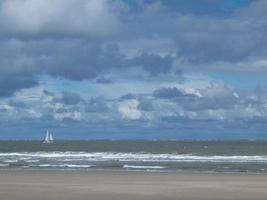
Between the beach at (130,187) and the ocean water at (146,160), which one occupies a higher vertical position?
the ocean water at (146,160)

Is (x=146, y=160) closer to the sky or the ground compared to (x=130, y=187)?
closer to the sky

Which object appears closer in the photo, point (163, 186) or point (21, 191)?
point (21, 191)

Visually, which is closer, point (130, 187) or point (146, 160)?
point (130, 187)

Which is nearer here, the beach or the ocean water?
the beach

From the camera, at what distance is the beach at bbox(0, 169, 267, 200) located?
2262cm

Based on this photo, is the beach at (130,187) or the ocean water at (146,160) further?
the ocean water at (146,160)

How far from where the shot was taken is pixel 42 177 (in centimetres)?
3170

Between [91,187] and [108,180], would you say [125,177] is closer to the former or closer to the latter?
[108,180]

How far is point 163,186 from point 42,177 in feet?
26.8

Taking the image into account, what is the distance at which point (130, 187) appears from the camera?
86.2 feet

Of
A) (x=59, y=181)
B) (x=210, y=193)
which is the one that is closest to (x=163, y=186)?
(x=210, y=193)

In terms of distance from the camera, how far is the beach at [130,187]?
2262 cm

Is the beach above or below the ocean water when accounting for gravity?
below

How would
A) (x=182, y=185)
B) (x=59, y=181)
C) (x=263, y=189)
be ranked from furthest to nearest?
(x=59, y=181), (x=182, y=185), (x=263, y=189)
